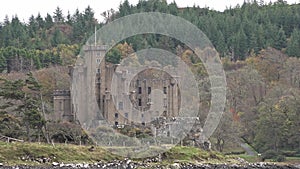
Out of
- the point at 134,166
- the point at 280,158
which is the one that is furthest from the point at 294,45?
A: the point at 134,166

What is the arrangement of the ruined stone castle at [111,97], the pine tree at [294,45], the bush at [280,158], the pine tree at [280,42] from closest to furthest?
the ruined stone castle at [111,97] < the bush at [280,158] < the pine tree at [294,45] < the pine tree at [280,42]

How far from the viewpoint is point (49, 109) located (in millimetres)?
57656

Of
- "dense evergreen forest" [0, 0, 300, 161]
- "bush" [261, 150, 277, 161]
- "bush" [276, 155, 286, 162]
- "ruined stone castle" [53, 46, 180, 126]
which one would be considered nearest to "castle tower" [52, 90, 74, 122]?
"ruined stone castle" [53, 46, 180, 126]

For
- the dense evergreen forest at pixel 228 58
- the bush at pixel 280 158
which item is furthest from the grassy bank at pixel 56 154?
the bush at pixel 280 158

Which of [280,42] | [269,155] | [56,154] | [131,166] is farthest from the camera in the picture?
[280,42]

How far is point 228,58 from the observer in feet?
306

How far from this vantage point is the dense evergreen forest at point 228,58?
5667 centimetres

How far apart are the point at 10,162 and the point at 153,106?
72.6ft

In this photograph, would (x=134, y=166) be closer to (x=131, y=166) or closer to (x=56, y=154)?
(x=131, y=166)

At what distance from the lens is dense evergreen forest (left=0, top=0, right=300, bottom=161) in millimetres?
56666

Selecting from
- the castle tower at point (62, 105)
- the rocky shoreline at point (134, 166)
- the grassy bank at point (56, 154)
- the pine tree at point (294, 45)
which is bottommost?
the rocky shoreline at point (134, 166)

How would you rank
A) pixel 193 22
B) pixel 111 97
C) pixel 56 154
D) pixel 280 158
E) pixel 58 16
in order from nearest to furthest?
pixel 56 154, pixel 111 97, pixel 280 158, pixel 193 22, pixel 58 16

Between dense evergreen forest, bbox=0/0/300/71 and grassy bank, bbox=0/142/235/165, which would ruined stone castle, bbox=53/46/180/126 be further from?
dense evergreen forest, bbox=0/0/300/71

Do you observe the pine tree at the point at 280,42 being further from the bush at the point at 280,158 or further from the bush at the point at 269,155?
the bush at the point at 280,158
